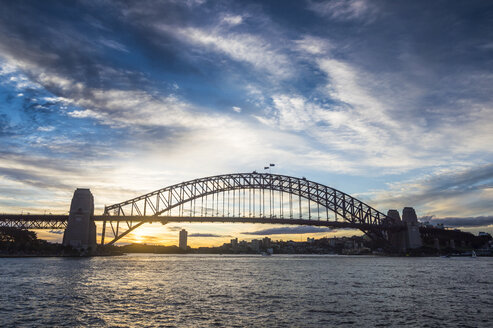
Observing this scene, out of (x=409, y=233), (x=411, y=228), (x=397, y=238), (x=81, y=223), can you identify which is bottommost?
(x=397, y=238)

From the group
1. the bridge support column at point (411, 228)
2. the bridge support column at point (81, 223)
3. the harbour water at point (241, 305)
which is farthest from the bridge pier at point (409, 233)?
the bridge support column at point (81, 223)

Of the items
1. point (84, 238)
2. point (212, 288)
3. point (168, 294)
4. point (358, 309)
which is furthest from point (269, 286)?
point (84, 238)

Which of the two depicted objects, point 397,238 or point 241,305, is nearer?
point 241,305

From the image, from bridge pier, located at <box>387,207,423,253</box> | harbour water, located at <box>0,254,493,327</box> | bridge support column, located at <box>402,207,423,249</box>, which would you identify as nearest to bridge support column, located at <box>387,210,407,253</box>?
bridge pier, located at <box>387,207,423,253</box>

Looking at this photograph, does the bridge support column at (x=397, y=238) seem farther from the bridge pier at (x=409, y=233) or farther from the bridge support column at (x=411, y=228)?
the bridge support column at (x=411, y=228)

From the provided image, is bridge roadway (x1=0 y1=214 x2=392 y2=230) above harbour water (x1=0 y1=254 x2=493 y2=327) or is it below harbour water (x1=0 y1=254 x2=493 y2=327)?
above

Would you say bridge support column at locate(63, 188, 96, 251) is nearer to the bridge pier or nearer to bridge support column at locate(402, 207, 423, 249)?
the bridge pier

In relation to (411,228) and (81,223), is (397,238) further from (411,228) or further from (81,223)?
(81,223)

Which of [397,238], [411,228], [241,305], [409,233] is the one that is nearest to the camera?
[241,305]

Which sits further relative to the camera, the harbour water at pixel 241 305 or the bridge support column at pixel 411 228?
the bridge support column at pixel 411 228

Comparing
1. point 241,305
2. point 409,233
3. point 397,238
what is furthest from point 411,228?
point 241,305
